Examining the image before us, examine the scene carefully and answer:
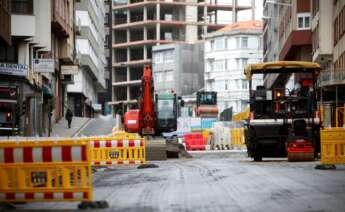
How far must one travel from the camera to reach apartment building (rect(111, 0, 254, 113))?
153375 millimetres

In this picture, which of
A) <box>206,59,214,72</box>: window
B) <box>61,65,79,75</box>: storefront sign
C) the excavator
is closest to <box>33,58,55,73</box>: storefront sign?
the excavator

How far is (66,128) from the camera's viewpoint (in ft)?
241

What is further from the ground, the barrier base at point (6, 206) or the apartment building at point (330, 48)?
the apartment building at point (330, 48)

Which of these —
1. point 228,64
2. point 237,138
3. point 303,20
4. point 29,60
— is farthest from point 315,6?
point 228,64

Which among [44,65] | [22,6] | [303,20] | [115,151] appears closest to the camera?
[115,151]

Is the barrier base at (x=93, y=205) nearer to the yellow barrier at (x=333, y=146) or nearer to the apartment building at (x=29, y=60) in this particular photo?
the yellow barrier at (x=333, y=146)

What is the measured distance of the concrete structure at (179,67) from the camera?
14450cm

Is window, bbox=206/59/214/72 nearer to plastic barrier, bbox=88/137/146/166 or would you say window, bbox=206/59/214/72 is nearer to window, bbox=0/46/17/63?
window, bbox=0/46/17/63

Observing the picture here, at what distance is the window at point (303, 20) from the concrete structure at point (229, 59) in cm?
5799

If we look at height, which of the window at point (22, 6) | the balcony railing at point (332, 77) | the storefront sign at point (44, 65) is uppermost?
the window at point (22, 6)

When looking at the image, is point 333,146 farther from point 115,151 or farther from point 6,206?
point 6,206

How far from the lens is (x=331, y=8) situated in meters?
64.1

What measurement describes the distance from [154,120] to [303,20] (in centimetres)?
3138

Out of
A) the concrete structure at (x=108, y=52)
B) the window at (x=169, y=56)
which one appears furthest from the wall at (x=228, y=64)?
the concrete structure at (x=108, y=52)
